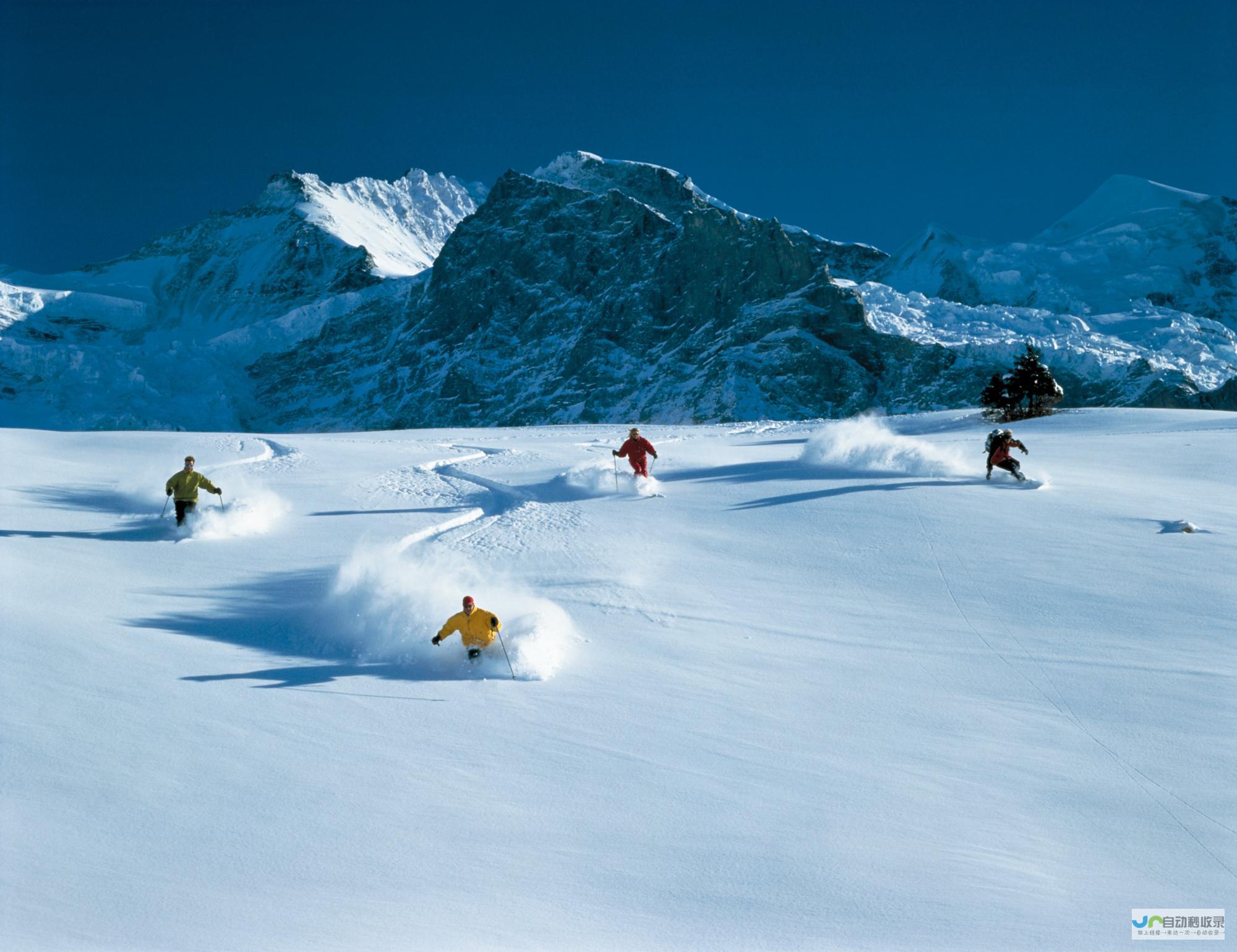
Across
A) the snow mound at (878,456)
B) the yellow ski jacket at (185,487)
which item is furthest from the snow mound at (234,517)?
the snow mound at (878,456)

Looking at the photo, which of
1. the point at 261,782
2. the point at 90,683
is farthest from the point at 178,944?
the point at 90,683

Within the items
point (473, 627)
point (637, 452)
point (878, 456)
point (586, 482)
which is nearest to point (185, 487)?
point (586, 482)

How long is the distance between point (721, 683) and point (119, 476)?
15183mm

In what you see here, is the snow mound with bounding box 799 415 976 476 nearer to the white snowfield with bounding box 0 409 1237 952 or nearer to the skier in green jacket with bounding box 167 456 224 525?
the white snowfield with bounding box 0 409 1237 952

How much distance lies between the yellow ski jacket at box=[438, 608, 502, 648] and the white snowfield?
173 mm

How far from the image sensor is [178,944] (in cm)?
478

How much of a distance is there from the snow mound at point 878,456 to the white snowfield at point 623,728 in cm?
300

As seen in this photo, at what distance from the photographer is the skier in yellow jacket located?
8891 mm

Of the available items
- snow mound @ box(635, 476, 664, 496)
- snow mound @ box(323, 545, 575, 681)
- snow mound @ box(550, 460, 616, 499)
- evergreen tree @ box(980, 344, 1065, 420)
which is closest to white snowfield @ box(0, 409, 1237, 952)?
snow mound @ box(323, 545, 575, 681)

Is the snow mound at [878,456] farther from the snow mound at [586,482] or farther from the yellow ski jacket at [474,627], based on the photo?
the yellow ski jacket at [474,627]

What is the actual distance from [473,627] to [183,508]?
7.46 meters

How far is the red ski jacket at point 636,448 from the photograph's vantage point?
18.1 m

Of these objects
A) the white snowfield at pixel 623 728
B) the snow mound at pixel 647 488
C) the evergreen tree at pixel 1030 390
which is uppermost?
the evergreen tree at pixel 1030 390

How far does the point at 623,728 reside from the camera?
7609mm
